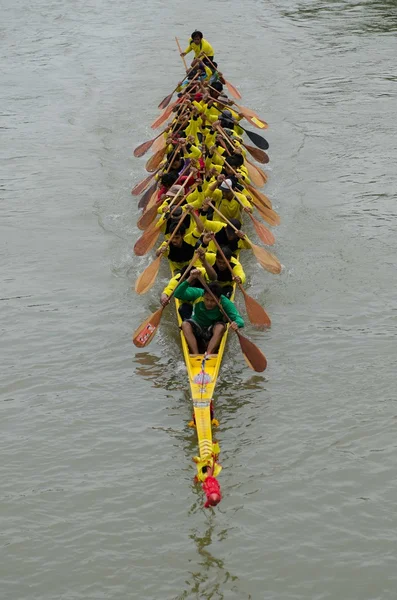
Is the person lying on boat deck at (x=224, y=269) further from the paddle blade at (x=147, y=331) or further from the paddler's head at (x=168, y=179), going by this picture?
the paddler's head at (x=168, y=179)

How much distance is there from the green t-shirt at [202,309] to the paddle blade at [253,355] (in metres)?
0.22

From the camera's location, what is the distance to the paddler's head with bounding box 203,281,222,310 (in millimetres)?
9633

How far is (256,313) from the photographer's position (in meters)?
10.6

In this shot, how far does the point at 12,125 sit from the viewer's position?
1894cm

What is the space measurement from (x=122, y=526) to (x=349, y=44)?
18518 millimetres

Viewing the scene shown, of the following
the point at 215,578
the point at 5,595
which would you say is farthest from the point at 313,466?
the point at 5,595

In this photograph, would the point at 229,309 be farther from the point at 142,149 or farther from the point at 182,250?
the point at 142,149

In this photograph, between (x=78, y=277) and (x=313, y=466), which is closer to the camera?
(x=313, y=466)

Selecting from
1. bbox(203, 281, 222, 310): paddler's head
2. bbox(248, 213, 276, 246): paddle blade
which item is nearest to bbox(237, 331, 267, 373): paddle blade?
bbox(203, 281, 222, 310): paddler's head

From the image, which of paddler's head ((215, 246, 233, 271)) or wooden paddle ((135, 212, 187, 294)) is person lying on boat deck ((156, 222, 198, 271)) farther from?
paddler's head ((215, 246, 233, 271))

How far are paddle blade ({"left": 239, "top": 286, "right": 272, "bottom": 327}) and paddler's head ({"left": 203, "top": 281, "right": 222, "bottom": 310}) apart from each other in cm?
90

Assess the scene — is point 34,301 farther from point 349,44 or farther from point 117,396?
point 349,44

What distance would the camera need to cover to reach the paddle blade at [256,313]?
10562 mm

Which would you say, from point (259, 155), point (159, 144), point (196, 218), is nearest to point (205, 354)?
point (196, 218)
